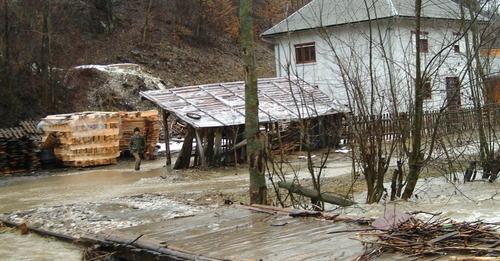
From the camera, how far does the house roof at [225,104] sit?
74.7 feet

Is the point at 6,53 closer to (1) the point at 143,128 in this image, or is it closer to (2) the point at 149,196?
(1) the point at 143,128

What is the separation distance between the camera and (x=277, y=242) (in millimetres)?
7109

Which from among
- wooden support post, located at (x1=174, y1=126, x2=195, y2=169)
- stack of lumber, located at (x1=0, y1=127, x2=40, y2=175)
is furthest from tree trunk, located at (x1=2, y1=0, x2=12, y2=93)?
wooden support post, located at (x1=174, y1=126, x2=195, y2=169)

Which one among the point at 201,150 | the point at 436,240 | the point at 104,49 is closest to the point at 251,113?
the point at 436,240

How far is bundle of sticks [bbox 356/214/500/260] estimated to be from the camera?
229 inches

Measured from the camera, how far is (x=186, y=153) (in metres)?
22.7

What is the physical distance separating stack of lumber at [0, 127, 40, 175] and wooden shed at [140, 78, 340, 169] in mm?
5115

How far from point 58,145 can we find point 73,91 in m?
8.17

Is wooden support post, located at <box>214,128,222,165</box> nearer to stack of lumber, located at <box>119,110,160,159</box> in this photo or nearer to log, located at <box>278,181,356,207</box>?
stack of lumber, located at <box>119,110,160,159</box>

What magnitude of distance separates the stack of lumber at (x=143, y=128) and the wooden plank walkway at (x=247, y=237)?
59.1 ft

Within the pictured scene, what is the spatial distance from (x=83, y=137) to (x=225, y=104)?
19.3 ft

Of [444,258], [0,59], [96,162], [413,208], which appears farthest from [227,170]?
[444,258]

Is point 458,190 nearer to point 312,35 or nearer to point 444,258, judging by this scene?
point 444,258

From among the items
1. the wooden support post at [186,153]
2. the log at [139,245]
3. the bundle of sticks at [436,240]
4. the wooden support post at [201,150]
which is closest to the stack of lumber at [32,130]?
the wooden support post at [186,153]
